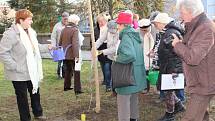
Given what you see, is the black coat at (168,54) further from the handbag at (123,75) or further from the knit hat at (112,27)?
the knit hat at (112,27)

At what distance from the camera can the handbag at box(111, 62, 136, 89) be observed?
616cm

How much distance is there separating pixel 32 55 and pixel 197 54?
321 centimetres

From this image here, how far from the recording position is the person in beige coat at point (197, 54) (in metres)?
4.70

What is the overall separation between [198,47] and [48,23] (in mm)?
23607

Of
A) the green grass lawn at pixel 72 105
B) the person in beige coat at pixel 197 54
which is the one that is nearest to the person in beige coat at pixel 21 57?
the green grass lawn at pixel 72 105

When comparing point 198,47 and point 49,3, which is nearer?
point 198,47

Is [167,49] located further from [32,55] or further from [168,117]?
[32,55]

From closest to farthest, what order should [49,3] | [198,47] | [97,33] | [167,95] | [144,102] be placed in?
1. [198,47]
2. [167,95]
3. [144,102]
4. [97,33]
5. [49,3]

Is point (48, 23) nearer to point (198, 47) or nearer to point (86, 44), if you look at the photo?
point (86, 44)

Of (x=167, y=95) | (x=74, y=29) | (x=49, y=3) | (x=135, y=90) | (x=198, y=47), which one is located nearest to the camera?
(x=198, y=47)

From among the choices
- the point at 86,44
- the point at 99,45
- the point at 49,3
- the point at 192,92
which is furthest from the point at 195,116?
the point at 49,3

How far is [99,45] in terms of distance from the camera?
948 centimetres

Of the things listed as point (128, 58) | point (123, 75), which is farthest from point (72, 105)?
point (128, 58)

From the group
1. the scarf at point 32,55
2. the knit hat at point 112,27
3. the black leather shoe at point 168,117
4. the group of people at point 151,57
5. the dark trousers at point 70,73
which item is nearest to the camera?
the group of people at point 151,57
